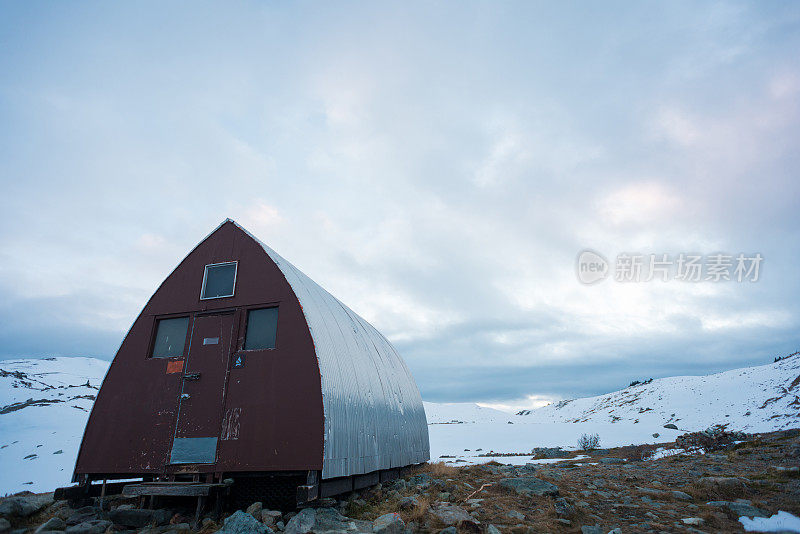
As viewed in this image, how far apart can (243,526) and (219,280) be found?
21.7 feet

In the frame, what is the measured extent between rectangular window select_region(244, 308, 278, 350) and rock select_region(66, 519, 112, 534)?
465cm

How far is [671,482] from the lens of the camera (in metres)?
13.5

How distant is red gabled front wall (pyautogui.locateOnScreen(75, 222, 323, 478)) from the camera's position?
395 inches

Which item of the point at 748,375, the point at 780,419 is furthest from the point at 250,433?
the point at 748,375

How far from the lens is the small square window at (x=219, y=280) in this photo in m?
12.3

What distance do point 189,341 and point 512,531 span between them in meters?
9.16

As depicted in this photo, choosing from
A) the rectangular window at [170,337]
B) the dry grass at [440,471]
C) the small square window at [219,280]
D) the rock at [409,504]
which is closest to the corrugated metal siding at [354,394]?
the dry grass at [440,471]

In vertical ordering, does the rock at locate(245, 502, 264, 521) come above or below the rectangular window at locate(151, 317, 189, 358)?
below

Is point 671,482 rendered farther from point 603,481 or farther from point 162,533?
point 162,533

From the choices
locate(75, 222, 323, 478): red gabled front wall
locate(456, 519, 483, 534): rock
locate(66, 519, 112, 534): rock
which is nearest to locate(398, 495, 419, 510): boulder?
locate(456, 519, 483, 534): rock

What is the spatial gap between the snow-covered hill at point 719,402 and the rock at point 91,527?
34356mm

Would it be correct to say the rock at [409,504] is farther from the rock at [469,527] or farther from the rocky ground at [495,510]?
the rock at [469,527]

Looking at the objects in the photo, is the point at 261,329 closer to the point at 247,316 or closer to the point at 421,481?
the point at 247,316

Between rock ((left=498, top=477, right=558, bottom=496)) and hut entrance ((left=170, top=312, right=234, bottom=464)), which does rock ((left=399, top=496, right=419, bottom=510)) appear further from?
hut entrance ((left=170, top=312, right=234, bottom=464))
